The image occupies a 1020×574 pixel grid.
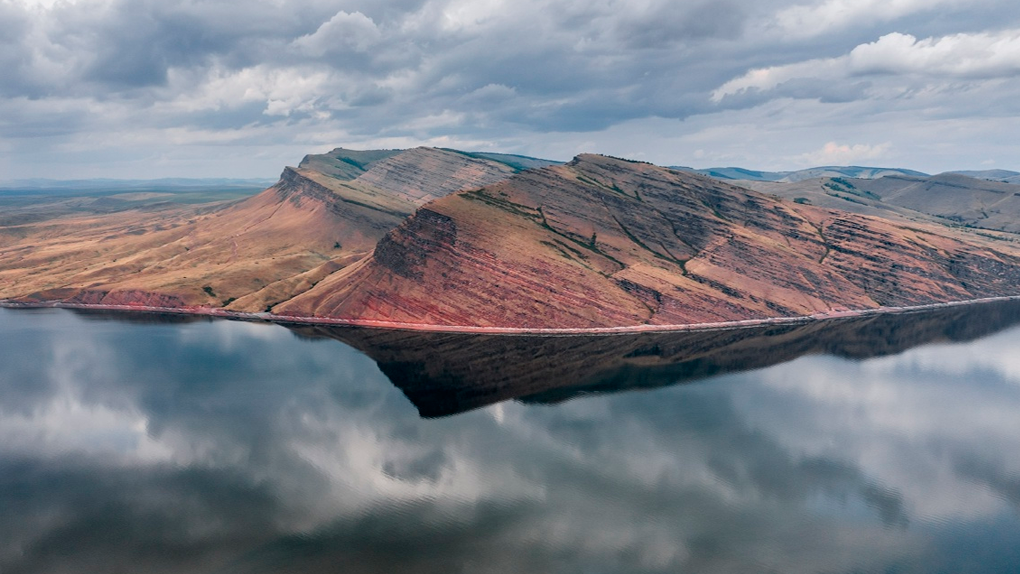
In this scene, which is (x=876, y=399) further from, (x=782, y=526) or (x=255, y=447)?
(x=255, y=447)

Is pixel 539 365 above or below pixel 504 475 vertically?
above

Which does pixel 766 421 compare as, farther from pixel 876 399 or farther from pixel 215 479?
pixel 215 479

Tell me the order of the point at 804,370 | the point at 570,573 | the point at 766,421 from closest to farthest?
the point at 570,573 → the point at 766,421 → the point at 804,370

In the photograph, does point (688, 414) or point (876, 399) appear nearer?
point (688, 414)

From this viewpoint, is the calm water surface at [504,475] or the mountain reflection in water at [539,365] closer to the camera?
the calm water surface at [504,475]

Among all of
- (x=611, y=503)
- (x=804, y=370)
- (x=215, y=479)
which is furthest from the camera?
(x=804, y=370)

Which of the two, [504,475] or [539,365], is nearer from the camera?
[504,475]

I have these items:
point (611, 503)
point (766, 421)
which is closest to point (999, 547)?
point (766, 421)

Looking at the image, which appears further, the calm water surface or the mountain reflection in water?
the mountain reflection in water
